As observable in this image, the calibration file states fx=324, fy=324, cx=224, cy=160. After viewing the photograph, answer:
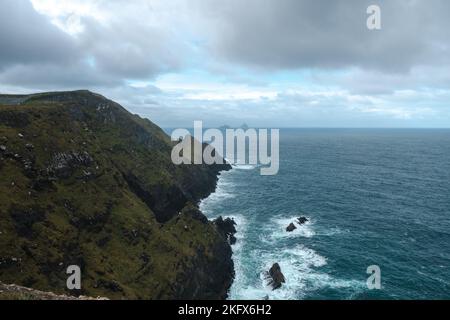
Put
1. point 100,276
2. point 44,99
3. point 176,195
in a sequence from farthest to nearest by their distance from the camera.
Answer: point 44,99 → point 176,195 → point 100,276

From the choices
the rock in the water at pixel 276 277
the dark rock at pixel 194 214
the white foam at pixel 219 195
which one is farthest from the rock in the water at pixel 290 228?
the white foam at pixel 219 195

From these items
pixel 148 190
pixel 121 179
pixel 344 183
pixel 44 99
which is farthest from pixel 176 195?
pixel 344 183

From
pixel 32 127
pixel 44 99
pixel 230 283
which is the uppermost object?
pixel 44 99

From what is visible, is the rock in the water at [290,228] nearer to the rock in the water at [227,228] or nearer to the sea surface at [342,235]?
the sea surface at [342,235]

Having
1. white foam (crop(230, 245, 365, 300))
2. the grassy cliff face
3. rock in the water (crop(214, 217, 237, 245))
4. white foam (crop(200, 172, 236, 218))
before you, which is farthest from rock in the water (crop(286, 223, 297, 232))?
white foam (crop(200, 172, 236, 218))

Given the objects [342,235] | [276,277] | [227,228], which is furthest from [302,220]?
[276,277]

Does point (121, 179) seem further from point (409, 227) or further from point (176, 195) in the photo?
point (409, 227)
